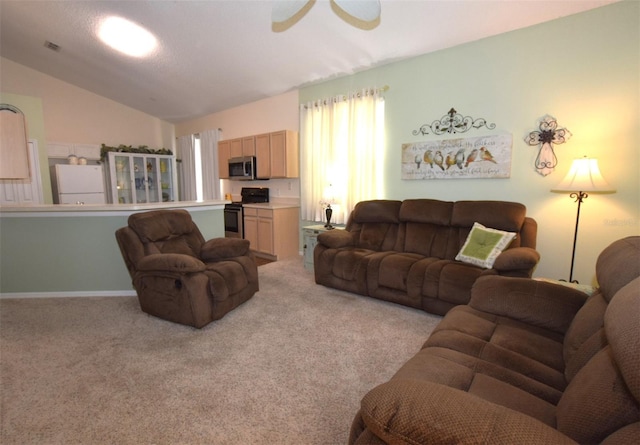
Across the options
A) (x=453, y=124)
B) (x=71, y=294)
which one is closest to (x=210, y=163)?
(x=71, y=294)

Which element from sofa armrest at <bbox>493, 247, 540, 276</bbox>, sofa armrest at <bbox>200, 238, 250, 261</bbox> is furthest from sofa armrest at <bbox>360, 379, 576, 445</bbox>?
sofa armrest at <bbox>200, 238, 250, 261</bbox>

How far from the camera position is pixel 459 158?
3.44 meters

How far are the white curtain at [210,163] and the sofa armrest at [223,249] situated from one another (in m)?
3.46

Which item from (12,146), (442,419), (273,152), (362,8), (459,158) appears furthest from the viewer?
(273,152)

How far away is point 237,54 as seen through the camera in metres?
3.95

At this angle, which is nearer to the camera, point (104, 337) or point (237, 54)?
point (104, 337)

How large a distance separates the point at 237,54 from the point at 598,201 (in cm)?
428

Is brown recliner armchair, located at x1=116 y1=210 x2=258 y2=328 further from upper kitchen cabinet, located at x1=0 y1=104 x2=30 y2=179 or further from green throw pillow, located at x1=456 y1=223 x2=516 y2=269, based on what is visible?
green throw pillow, located at x1=456 y1=223 x2=516 y2=269

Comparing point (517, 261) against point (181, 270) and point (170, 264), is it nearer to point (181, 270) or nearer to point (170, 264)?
point (181, 270)

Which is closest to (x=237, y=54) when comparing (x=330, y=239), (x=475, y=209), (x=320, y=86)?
(x=320, y=86)

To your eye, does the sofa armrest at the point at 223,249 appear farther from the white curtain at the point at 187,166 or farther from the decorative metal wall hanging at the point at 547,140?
the white curtain at the point at 187,166

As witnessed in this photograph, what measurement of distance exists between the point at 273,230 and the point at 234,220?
1.01 m

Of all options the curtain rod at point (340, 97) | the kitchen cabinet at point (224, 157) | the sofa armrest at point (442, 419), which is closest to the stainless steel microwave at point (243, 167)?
the kitchen cabinet at point (224, 157)

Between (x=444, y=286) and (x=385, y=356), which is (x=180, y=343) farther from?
(x=444, y=286)
